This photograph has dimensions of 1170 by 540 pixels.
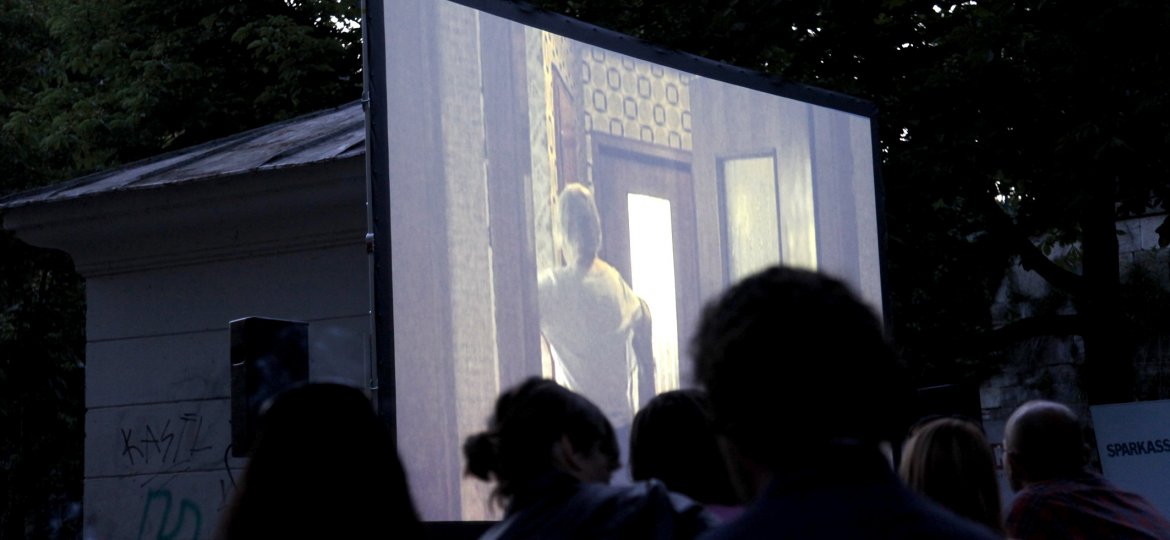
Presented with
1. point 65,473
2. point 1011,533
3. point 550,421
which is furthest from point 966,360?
point 550,421

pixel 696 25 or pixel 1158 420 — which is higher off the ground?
pixel 696 25

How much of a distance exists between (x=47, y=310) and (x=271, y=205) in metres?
6.76

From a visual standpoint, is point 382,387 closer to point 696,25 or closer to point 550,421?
point 550,421

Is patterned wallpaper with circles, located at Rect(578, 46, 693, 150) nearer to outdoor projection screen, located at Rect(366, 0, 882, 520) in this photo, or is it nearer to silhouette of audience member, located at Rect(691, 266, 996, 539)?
outdoor projection screen, located at Rect(366, 0, 882, 520)

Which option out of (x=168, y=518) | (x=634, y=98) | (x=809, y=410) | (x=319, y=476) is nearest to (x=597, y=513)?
(x=319, y=476)

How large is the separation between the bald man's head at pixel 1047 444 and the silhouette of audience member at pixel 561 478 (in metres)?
1.44

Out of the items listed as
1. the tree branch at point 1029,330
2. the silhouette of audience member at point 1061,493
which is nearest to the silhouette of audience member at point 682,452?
the silhouette of audience member at point 1061,493

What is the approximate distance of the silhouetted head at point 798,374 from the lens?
5.12 feet

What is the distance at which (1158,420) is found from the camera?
8578 millimetres

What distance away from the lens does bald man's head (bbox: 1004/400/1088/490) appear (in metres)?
3.69

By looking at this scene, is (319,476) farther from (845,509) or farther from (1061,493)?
(1061,493)

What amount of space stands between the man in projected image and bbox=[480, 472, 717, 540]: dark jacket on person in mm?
3197

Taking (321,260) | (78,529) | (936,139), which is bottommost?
(78,529)

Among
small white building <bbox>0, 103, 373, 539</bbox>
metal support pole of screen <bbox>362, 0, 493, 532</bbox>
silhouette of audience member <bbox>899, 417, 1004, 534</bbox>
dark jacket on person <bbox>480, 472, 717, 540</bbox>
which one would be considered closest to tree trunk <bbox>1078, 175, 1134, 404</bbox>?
small white building <bbox>0, 103, 373, 539</bbox>
